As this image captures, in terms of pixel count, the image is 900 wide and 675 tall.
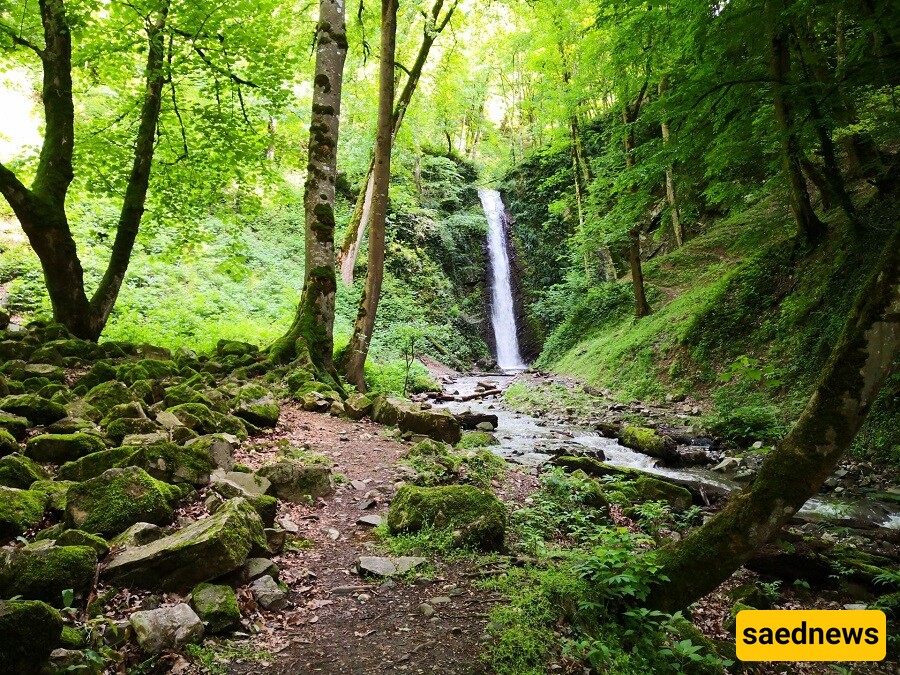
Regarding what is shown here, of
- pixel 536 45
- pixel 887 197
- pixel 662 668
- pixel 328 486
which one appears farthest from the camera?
pixel 536 45

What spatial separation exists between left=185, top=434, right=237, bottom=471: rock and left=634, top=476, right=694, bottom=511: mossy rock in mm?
4461

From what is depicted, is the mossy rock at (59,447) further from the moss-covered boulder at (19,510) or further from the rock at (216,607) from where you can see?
the rock at (216,607)

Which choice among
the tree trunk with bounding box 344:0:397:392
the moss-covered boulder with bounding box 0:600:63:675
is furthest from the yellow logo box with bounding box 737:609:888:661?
the tree trunk with bounding box 344:0:397:392

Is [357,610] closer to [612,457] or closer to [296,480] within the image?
[296,480]

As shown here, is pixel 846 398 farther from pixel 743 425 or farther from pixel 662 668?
pixel 743 425

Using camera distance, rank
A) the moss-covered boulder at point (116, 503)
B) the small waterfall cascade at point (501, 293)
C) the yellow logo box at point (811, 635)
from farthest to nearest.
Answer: the small waterfall cascade at point (501, 293)
the yellow logo box at point (811, 635)
the moss-covered boulder at point (116, 503)

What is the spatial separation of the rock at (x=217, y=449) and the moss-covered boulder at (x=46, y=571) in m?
1.44

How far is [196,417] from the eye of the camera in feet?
14.6

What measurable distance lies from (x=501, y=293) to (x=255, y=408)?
72.1 ft

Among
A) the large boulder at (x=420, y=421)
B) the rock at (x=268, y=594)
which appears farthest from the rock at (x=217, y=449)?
the large boulder at (x=420, y=421)

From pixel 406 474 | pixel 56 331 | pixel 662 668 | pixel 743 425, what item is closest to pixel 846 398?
pixel 662 668

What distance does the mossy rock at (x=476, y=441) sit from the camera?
294 inches

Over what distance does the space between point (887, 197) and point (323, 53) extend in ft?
34.6

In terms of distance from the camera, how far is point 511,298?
2661cm
